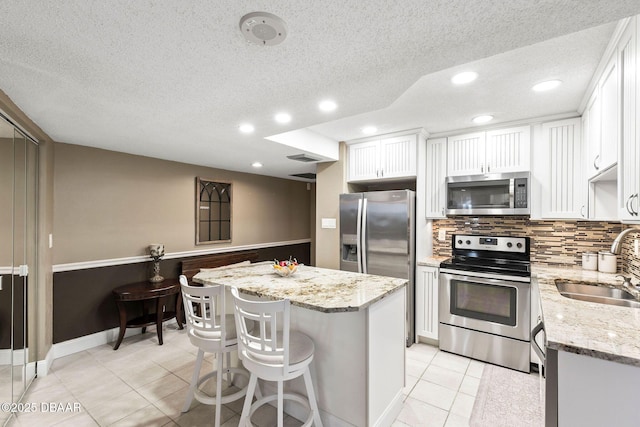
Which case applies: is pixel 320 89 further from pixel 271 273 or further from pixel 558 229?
pixel 558 229

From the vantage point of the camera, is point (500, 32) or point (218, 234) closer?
point (500, 32)

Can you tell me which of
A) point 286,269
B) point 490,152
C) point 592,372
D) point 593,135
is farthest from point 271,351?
point 490,152

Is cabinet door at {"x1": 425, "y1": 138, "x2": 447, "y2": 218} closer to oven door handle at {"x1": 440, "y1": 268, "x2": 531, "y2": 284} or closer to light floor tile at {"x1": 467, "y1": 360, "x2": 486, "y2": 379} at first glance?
oven door handle at {"x1": 440, "y1": 268, "x2": 531, "y2": 284}

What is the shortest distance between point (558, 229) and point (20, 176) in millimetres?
5033

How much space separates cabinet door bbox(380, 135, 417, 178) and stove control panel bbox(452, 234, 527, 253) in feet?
3.19

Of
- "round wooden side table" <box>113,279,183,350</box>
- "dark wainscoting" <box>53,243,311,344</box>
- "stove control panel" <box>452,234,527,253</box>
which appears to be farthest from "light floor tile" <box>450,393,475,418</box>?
"dark wainscoting" <box>53,243,311,344</box>

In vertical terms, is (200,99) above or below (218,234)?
above

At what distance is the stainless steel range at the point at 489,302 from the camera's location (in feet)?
8.94

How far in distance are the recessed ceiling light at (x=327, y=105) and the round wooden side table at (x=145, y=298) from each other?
9.22 feet

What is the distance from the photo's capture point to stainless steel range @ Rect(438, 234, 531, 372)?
272cm

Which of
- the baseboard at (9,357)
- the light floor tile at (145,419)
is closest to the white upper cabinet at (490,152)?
the light floor tile at (145,419)

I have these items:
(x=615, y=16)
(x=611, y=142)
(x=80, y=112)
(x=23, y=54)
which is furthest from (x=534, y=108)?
(x=80, y=112)

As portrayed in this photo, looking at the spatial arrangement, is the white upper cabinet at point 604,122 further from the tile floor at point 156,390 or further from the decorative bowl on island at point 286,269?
the decorative bowl on island at point 286,269

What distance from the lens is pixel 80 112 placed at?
217cm
